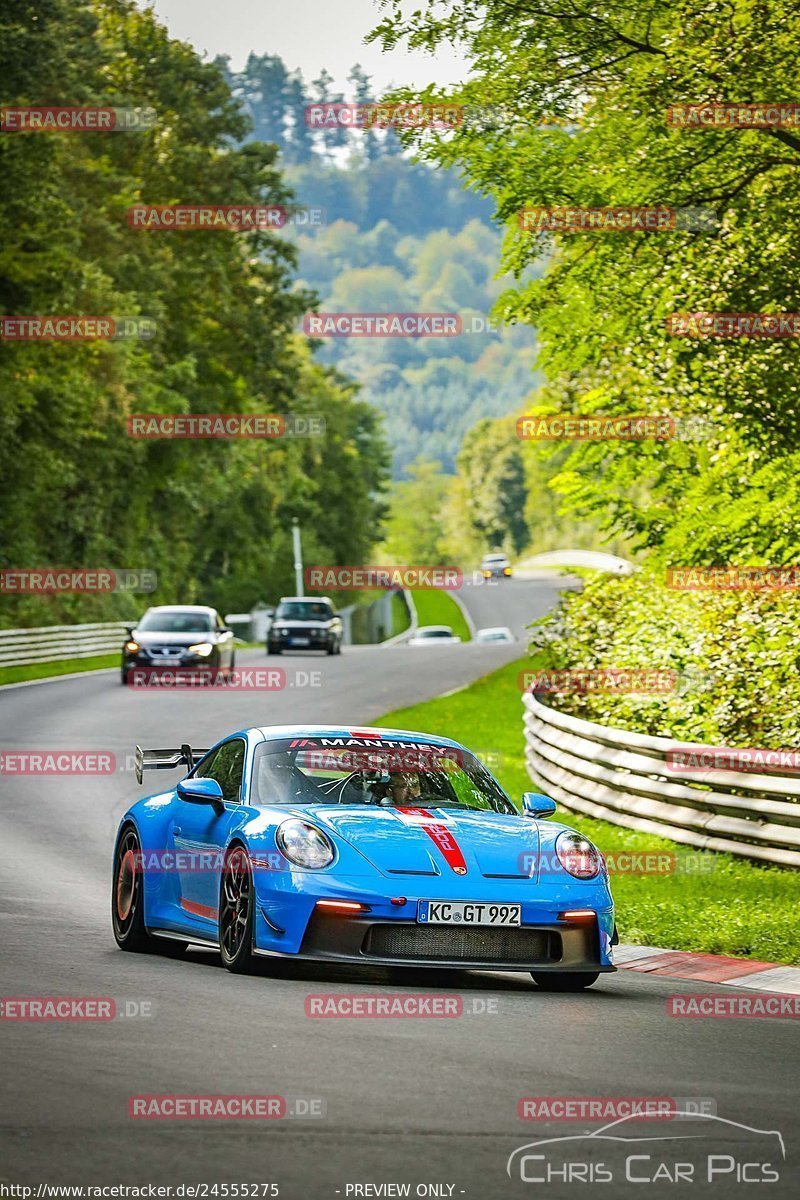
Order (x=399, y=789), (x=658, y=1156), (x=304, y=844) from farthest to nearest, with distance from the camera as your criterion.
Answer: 1. (x=399, y=789)
2. (x=304, y=844)
3. (x=658, y=1156)

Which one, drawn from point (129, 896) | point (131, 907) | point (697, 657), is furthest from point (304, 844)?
point (697, 657)

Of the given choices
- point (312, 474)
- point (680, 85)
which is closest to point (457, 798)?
point (680, 85)

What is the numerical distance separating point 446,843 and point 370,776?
1011 mm

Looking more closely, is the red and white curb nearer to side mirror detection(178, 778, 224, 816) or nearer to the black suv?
side mirror detection(178, 778, 224, 816)

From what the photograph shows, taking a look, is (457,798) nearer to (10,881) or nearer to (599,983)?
(599,983)

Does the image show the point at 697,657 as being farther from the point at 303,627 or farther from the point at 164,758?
the point at 303,627

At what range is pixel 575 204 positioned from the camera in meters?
17.9

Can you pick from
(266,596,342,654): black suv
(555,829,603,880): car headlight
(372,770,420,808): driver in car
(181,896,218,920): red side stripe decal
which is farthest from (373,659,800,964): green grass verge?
(266,596,342,654): black suv

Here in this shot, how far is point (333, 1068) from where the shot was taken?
7.02 meters

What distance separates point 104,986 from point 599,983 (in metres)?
2.77

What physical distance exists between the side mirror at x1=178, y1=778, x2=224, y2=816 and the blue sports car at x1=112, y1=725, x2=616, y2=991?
13mm

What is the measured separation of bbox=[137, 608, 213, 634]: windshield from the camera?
37719 millimetres

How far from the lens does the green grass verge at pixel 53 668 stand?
43.2m

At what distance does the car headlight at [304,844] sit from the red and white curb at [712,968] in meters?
2.45
